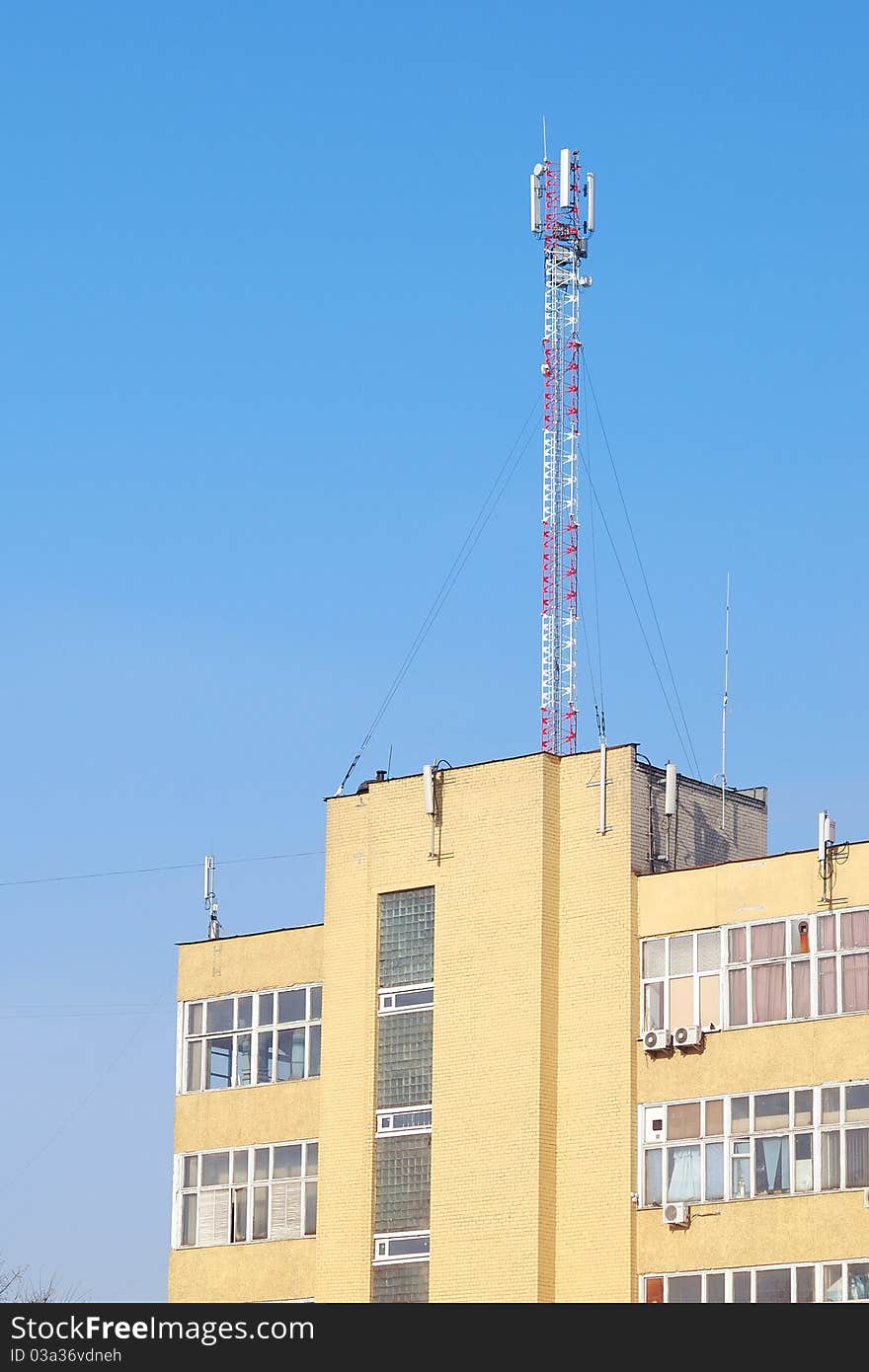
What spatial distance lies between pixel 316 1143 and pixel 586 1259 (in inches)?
293

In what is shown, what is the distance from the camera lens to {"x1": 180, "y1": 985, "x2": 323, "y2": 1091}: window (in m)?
52.6

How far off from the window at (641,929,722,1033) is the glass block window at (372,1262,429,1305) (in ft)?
22.2

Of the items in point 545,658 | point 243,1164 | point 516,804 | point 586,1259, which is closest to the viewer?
point 586,1259

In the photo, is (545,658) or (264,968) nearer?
(264,968)

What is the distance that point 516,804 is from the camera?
49.5 m

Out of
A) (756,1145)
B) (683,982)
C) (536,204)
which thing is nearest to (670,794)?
(683,982)

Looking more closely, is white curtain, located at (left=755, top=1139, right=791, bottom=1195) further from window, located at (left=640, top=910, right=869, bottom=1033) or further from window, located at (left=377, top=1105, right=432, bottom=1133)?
window, located at (left=377, top=1105, right=432, bottom=1133)

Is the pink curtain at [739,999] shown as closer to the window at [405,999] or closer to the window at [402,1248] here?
the window at [405,999]

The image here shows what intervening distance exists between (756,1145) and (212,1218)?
44.6 ft

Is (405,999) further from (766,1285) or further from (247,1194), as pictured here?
(766,1285)

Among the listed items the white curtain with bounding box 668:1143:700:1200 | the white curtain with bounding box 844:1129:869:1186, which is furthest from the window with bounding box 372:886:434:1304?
the white curtain with bounding box 844:1129:869:1186

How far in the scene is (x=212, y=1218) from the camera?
53094 mm
